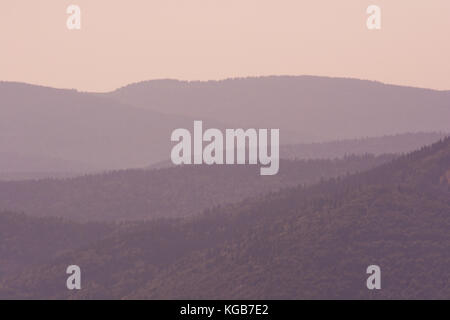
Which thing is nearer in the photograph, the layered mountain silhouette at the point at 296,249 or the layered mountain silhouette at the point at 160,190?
the layered mountain silhouette at the point at 296,249

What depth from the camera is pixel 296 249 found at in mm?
103938

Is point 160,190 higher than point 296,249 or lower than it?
higher

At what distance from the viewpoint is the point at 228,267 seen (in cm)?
10375

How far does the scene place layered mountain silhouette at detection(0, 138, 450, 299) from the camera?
9588 cm

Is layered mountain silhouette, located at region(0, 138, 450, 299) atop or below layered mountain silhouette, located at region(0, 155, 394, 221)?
below

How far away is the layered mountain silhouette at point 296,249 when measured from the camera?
95.9 meters

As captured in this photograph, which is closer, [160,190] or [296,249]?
[296,249]

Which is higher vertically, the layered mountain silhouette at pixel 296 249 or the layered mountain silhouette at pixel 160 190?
the layered mountain silhouette at pixel 160 190

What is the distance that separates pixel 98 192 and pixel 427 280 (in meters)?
99.5

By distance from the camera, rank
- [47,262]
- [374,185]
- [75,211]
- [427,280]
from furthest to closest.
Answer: [75,211] < [47,262] < [374,185] < [427,280]

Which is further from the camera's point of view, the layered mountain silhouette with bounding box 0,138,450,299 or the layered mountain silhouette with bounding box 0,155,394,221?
the layered mountain silhouette with bounding box 0,155,394,221
